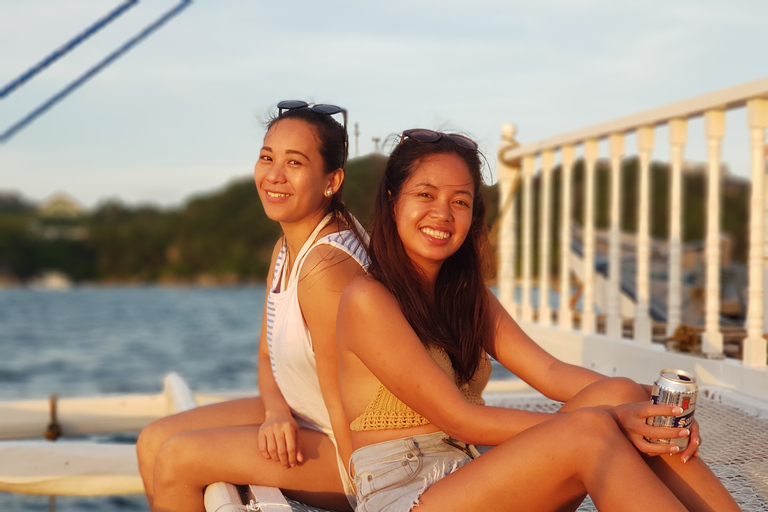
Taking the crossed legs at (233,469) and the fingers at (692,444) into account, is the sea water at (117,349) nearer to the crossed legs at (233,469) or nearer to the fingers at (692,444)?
the crossed legs at (233,469)

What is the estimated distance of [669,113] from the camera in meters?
3.23

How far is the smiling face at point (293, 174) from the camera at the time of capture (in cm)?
203

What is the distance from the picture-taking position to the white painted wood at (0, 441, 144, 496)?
9.87ft

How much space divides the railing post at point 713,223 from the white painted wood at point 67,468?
2.47 m

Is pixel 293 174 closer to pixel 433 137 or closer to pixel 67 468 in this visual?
pixel 433 137

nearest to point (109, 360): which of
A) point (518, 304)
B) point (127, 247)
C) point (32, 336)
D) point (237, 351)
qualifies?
point (237, 351)

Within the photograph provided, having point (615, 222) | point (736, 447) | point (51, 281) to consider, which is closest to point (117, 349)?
point (615, 222)

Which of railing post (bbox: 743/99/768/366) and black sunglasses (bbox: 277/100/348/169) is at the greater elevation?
black sunglasses (bbox: 277/100/348/169)

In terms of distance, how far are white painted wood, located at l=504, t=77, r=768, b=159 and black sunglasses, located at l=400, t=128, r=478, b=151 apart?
1379mm

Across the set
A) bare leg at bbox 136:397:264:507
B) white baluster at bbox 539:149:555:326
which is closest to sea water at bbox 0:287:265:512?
white baluster at bbox 539:149:555:326

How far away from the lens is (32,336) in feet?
106

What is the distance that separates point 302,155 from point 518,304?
3175mm

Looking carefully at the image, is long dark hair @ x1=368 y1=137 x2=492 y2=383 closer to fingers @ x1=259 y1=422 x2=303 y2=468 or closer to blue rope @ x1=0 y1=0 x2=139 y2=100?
fingers @ x1=259 y1=422 x2=303 y2=468

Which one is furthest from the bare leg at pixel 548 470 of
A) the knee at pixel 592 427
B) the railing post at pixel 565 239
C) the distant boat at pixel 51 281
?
the distant boat at pixel 51 281
